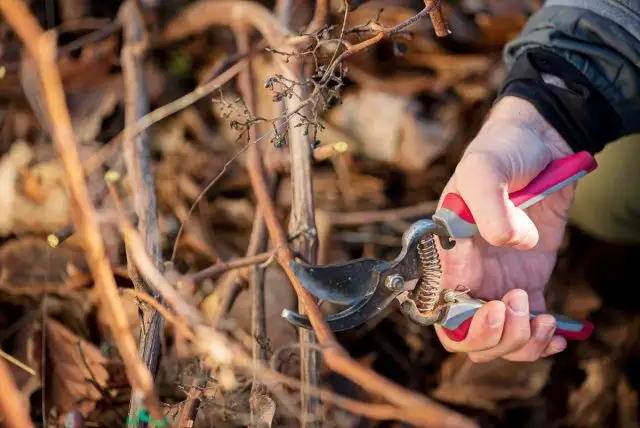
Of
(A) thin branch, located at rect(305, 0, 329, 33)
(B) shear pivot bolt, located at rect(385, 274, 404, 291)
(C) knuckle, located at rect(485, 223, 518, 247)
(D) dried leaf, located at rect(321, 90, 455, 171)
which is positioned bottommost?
(B) shear pivot bolt, located at rect(385, 274, 404, 291)

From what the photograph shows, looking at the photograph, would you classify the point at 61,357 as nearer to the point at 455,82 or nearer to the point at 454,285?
the point at 454,285

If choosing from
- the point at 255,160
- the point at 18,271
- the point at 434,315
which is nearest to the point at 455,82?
the point at 255,160

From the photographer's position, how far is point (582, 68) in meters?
1.13

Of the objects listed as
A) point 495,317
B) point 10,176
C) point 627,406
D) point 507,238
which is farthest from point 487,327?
point 10,176

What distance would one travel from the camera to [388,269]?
0.90 m

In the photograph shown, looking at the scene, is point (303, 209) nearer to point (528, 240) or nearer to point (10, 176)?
point (528, 240)

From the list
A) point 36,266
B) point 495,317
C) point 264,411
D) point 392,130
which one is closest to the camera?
point 264,411

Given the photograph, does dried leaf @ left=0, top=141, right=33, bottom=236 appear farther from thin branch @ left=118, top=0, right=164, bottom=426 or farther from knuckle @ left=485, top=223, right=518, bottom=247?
knuckle @ left=485, top=223, right=518, bottom=247

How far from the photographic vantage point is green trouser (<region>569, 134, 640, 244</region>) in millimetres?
1392

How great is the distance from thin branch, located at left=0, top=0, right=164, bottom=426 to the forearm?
0.76 meters

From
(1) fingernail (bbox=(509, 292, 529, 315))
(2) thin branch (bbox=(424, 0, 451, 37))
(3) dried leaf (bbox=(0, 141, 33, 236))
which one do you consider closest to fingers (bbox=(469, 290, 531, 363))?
(1) fingernail (bbox=(509, 292, 529, 315))

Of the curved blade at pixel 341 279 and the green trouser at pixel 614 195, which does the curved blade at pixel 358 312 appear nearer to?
the curved blade at pixel 341 279

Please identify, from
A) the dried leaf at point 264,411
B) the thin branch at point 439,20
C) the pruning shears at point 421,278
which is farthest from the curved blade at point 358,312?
the thin branch at point 439,20

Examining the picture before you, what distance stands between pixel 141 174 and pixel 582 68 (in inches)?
28.7
